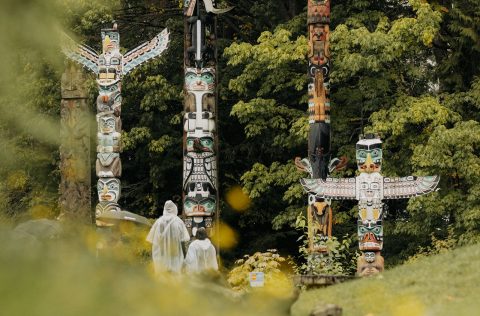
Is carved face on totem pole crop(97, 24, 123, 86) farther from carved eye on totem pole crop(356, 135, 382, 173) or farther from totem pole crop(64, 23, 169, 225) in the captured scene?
carved eye on totem pole crop(356, 135, 382, 173)

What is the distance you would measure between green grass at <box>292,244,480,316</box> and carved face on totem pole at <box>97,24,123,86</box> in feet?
28.6

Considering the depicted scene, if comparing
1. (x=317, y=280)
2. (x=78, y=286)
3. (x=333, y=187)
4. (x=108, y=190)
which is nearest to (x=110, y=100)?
(x=108, y=190)

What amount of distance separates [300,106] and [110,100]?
657 centimetres

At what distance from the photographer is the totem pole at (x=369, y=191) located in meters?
13.7

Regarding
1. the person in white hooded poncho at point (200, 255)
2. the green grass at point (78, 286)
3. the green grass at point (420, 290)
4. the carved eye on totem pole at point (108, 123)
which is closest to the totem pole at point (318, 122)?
the person in white hooded poncho at point (200, 255)

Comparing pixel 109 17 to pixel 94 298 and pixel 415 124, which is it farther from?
pixel 94 298

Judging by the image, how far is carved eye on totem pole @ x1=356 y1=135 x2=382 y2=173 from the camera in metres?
14.0

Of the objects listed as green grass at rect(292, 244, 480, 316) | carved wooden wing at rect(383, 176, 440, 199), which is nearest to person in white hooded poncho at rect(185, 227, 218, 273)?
green grass at rect(292, 244, 480, 316)

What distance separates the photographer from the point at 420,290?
925cm

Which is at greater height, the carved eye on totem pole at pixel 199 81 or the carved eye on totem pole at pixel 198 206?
the carved eye on totem pole at pixel 199 81

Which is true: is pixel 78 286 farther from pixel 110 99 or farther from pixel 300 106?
pixel 300 106

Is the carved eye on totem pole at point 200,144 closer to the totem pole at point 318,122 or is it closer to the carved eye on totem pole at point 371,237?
the totem pole at point 318,122

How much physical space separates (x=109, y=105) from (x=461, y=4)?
7.70 meters

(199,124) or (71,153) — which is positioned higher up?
(199,124)
